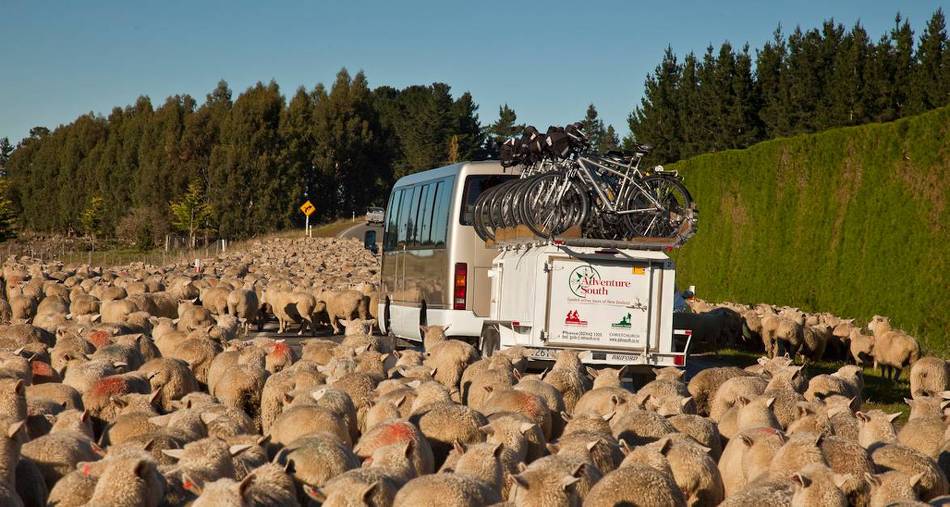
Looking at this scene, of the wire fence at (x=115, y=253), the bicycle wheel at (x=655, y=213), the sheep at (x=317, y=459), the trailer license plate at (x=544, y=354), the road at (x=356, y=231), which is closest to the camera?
the sheep at (x=317, y=459)

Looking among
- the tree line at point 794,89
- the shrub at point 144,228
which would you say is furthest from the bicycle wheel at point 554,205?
the shrub at point 144,228

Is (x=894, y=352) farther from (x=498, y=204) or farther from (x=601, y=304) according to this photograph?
(x=498, y=204)

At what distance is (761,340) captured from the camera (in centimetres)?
2161

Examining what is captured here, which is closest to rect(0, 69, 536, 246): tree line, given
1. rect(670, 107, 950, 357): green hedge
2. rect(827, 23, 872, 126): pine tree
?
rect(827, 23, 872, 126): pine tree

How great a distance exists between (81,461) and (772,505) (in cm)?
404

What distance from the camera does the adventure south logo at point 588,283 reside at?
1308 centimetres

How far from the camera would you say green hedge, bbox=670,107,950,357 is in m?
20.1

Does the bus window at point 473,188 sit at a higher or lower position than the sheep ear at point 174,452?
higher

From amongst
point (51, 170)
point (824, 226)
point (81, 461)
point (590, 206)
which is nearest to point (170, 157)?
point (51, 170)

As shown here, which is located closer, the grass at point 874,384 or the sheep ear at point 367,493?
the sheep ear at point 367,493

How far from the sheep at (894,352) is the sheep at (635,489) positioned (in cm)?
1187

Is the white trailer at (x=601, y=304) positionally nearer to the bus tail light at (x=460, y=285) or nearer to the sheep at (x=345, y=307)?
the bus tail light at (x=460, y=285)

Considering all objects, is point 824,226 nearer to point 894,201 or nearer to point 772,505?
point 894,201

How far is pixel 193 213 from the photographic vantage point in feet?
266
